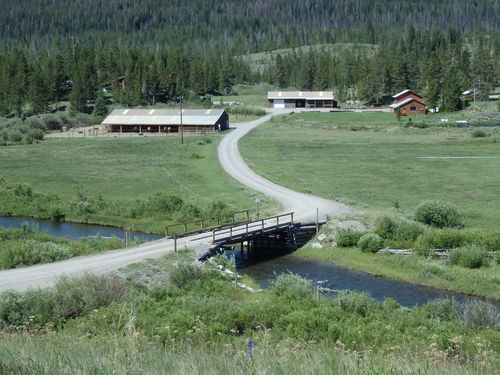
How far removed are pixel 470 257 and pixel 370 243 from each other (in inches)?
223

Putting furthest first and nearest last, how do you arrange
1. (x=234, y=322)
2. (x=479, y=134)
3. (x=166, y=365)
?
(x=479, y=134) < (x=234, y=322) < (x=166, y=365)

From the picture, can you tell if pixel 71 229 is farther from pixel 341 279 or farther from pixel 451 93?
pixel 451 93

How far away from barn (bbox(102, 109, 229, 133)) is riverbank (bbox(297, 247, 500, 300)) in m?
69.6

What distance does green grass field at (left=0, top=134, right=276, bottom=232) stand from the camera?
2138 inches

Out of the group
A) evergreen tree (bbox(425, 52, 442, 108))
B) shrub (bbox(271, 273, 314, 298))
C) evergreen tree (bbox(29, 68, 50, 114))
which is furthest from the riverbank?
evergreen tree (bbox(425, 52, 442, 108))

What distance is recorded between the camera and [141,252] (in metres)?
33.4

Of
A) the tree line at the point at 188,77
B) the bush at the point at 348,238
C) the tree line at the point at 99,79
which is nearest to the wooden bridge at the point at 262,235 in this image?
the bush at the point at 348,238

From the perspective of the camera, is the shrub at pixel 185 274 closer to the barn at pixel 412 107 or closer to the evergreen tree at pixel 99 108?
the evergreen tree at pixel 99 108

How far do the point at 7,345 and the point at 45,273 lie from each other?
1764cm

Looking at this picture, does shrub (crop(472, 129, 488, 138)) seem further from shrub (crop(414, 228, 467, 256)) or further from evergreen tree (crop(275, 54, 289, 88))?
evergreen tree (crop(275, 54, 289, 88))

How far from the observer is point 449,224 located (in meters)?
42.1

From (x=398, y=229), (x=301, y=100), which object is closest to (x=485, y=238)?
(x=398, y=229)

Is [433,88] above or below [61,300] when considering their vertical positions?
above

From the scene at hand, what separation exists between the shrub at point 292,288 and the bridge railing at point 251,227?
9.07 m
